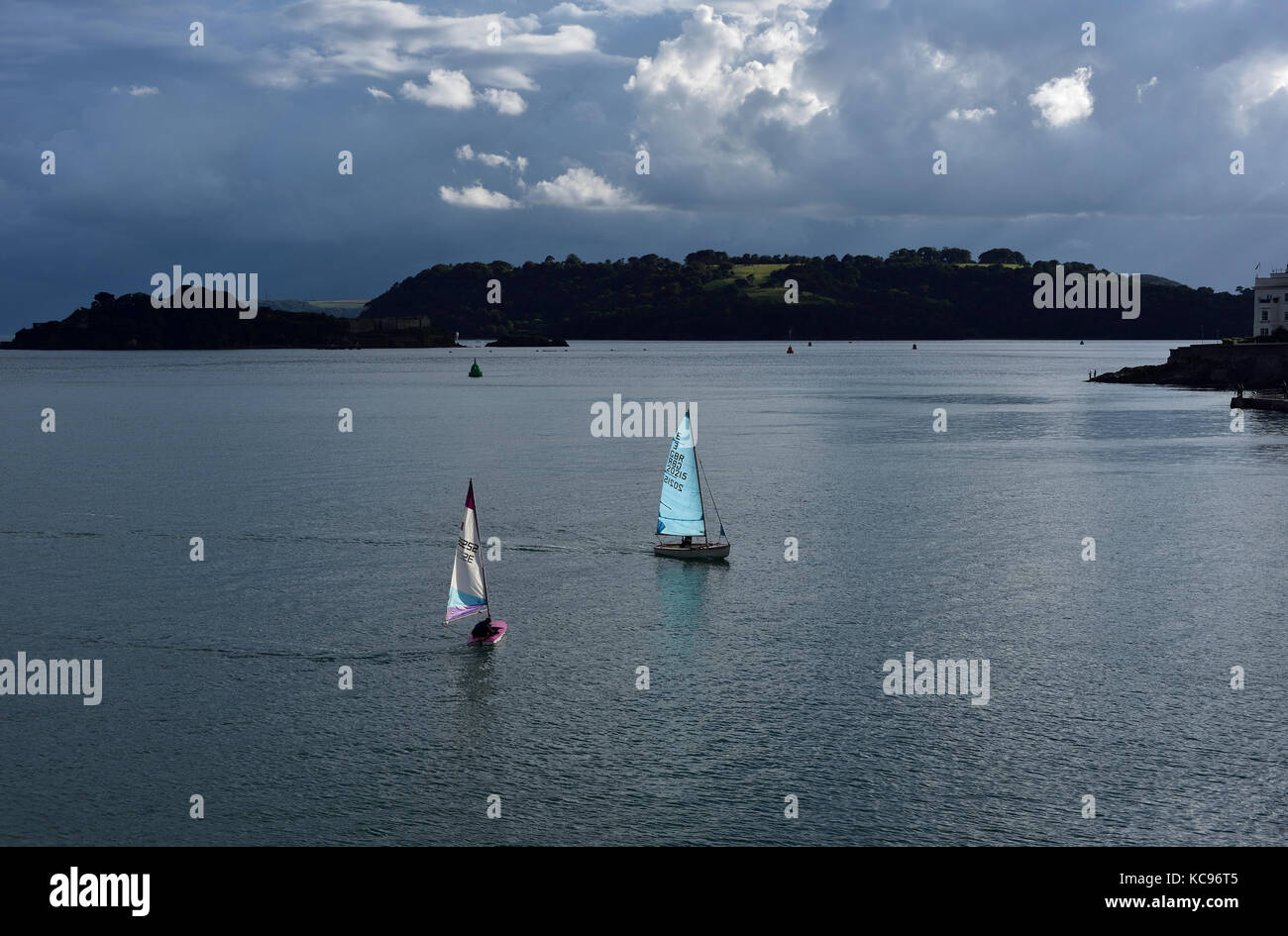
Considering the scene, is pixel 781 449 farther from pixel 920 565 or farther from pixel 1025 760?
pixel 1025 760

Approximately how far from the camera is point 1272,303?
190875mm

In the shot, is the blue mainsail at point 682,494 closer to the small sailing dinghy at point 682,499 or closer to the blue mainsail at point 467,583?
the small sailing dinghy at point 682,499

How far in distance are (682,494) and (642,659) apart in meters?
17.5

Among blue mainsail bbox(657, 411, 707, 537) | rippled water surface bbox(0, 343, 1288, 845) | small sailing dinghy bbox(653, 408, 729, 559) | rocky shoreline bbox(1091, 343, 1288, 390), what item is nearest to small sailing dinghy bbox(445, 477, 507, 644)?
rippled water surface bbox(0, 343, 1288, 845)

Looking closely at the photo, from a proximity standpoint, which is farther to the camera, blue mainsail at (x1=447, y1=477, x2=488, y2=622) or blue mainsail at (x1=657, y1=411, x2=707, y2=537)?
blue mainsail at (x1=657, y1=411, x2=707, y2=537)

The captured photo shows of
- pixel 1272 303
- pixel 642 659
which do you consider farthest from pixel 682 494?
pixel 1272 303

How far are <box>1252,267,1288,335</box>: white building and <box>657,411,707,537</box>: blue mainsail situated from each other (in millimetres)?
159252

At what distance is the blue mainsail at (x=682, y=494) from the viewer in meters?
55.7

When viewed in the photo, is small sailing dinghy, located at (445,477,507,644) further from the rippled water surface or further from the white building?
the white building

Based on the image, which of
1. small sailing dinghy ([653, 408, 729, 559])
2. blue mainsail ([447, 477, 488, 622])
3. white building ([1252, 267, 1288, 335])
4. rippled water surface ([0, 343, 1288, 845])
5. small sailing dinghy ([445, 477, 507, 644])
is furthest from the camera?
white building ([1252, 267, 1288, 335])

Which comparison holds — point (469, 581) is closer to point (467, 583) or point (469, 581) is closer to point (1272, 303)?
point (467, 583)

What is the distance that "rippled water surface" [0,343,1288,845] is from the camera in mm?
28094

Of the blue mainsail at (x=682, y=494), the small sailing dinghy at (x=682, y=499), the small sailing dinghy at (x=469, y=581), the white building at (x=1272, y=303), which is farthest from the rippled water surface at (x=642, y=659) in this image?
the white building at (x=1272, y=303)

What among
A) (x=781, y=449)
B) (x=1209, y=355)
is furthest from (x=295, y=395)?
(x=1209, y=355)
